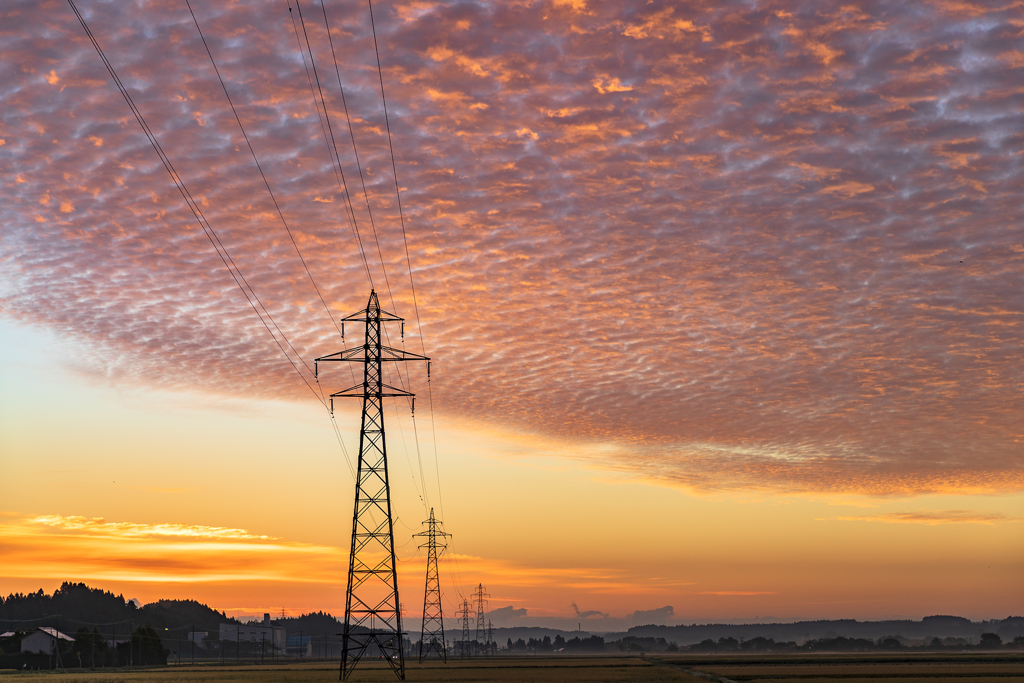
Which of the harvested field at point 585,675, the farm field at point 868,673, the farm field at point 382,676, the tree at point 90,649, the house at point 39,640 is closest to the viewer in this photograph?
the farm field at point 382,676

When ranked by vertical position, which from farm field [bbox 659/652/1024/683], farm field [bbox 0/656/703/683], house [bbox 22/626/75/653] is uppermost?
house [bbox 22/626/75/653]

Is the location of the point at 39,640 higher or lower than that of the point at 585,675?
higher

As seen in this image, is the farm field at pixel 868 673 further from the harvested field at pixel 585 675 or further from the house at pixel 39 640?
the house at pixel 39 640

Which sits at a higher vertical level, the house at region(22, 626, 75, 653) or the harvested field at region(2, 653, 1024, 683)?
the house at region(22, 626, 75, 653)

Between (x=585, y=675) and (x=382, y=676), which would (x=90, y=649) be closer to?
(x=382, y=676)

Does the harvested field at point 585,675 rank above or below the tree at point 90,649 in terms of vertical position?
below

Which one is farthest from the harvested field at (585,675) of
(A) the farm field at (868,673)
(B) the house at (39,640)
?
(B) the house at (39,640)

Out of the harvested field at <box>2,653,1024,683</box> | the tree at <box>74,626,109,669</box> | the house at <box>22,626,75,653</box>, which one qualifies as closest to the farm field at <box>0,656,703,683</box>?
the harvested field at <box>2,653,1024,683</box>

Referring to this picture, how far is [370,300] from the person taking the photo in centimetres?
7650

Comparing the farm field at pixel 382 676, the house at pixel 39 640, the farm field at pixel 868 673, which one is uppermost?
the house at pixel 39 640

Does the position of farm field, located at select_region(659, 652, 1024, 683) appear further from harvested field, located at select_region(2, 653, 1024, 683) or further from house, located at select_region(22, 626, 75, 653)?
house, located at select_region(22, 626, 75, 653)

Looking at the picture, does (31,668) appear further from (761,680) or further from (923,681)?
(923,681)

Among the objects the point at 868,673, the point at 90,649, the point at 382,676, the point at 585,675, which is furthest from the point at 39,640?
the point at 868,673

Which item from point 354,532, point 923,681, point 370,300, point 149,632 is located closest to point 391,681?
point 354,532
